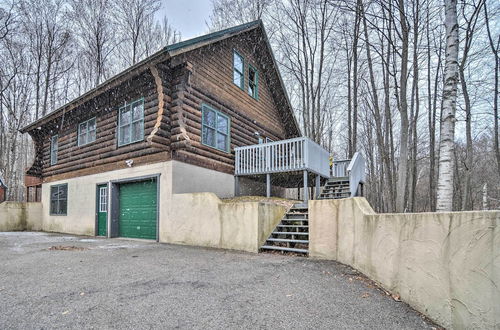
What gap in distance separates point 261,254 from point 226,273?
1957 millimetres

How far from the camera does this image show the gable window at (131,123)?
9.95m

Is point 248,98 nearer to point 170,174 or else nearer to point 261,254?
point 170,174

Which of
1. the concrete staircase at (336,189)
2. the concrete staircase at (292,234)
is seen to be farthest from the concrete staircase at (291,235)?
the concrete staircase at (336,189)

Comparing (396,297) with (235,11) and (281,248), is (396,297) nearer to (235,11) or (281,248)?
(281,248)

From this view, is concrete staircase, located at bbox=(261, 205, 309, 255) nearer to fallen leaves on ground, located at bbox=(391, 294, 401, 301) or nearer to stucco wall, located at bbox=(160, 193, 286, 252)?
stucco wall, located at bbox=(160, 193, 286, 252)

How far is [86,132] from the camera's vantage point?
12305 mm

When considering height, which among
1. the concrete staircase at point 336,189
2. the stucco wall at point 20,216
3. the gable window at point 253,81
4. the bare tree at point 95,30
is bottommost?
the stucco wall at point 20,216

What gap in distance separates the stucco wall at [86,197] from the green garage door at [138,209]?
18.6 inches

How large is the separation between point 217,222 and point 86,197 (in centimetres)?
731

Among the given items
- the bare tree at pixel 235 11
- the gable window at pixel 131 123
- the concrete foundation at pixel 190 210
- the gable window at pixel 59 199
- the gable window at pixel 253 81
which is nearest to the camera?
the concrete foundation at pixel 190 210

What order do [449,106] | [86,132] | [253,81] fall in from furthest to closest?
[253,81] → [86,132] → [449,106]

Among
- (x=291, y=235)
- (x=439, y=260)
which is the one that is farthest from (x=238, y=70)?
(x=439, y=260)

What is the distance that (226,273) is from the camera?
490cm

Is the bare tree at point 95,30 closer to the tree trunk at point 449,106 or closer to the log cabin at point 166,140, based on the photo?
the log cabin at point 166,140
